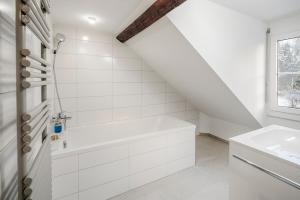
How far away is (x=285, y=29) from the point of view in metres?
2.41

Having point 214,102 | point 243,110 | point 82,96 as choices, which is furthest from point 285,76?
point 82,96

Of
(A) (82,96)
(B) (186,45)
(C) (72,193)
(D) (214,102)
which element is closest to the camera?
(C) (72,193)

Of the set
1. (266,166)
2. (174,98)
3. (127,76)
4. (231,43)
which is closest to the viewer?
(266,166)

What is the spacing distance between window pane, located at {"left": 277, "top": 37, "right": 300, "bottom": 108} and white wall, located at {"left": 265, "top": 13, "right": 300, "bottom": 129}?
149mm

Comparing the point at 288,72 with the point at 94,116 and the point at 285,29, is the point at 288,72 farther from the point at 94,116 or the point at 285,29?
the point at 94,116

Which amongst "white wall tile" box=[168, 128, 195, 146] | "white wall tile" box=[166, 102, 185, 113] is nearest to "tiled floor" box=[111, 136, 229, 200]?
"white wall tile" box=[168, 128, 195, 146]

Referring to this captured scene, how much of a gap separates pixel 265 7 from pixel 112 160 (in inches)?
105

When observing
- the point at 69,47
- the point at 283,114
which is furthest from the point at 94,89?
the point at 283,114

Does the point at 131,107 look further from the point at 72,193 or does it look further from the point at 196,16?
the point at 196,16

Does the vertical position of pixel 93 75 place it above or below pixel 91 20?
below

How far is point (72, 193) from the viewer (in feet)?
5.90

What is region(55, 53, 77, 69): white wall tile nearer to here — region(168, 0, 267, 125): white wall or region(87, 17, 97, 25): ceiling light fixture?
region(87, 17, 97, 25): ceiling light fixture

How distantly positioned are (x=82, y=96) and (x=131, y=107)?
2.99 feet

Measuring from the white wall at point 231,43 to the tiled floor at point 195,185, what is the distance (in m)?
1.07
